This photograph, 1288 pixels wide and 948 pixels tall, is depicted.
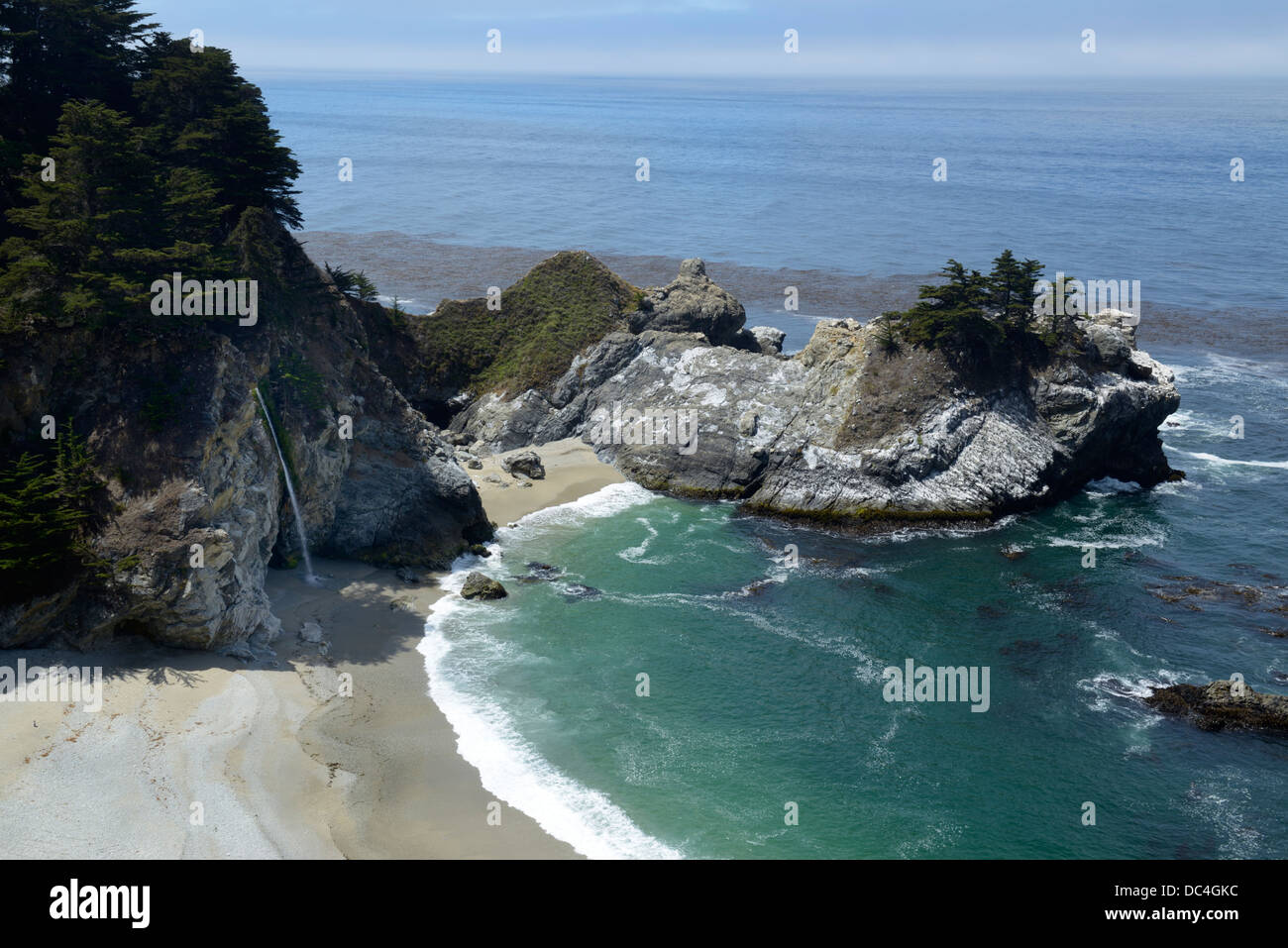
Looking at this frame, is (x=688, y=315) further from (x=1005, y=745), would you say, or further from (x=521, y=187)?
(x=521, y=187)

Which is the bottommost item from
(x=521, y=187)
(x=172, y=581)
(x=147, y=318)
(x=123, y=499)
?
(x=172, y=581)

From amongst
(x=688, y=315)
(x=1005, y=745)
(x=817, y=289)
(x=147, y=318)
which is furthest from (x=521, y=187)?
(x=1005, y=745)

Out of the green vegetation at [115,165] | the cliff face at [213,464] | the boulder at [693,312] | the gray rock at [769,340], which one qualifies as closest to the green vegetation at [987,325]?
the boulder at [693,312]

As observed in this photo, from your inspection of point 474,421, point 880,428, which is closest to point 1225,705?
point 880,428

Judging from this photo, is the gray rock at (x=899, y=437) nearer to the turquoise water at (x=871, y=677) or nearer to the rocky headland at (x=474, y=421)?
the rocky headland at (x=474, y=421)

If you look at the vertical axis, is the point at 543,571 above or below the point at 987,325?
below

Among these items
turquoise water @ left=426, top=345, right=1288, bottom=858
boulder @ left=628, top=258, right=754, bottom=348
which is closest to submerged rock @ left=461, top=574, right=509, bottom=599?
turquoise water @ left=426, top=345, right=1288, bottom=858

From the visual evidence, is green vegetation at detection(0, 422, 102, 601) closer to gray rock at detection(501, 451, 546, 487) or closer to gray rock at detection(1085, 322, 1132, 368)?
gray rock at detection(501, 451, 546, 487)

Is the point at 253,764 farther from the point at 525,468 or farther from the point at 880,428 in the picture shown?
the point at 880,428
